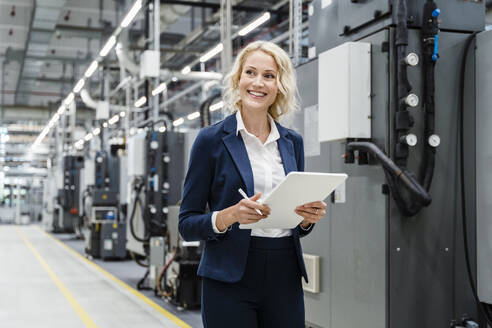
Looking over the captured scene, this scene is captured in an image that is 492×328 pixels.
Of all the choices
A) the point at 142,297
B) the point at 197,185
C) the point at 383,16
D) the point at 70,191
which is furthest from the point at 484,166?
the point at 70,191

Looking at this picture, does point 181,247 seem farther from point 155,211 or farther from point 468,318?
point 468,318

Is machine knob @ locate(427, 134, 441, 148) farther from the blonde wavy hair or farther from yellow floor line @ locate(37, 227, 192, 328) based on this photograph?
yellow floor line @ locate(37, 227, 192, 328)

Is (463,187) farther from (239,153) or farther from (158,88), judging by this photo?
(158,88)

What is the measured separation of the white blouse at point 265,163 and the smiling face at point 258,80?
0.26 ft

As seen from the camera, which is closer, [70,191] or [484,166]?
[484,166]

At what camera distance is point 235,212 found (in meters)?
1.78

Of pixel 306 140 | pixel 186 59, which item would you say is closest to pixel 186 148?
pixel 306 140

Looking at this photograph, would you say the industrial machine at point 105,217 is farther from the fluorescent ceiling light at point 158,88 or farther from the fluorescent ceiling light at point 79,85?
the fluorescent ceiling light at point 79,85

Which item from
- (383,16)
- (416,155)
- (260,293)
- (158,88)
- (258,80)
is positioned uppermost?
(158,88)

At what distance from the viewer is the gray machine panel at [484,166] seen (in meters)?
3.86

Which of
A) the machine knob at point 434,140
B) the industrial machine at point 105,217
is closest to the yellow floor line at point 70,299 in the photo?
the industrial machine at point 105,217

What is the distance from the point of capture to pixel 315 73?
4906 millimetres

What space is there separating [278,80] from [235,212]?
502mm

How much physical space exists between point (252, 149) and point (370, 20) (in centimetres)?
249
